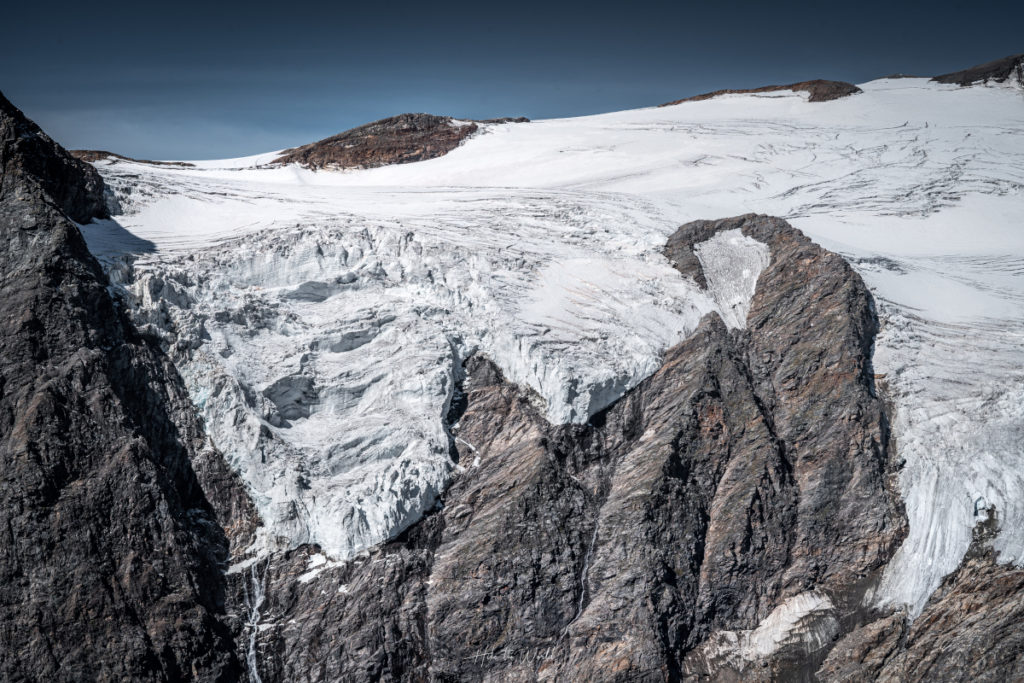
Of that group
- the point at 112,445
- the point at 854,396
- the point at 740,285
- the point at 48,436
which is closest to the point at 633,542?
the point at 854,396

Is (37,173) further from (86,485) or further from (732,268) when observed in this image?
(732,268)

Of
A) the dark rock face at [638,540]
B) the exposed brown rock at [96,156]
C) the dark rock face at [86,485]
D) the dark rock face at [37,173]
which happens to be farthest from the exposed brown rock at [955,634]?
the exposed brown rock at [96,156]

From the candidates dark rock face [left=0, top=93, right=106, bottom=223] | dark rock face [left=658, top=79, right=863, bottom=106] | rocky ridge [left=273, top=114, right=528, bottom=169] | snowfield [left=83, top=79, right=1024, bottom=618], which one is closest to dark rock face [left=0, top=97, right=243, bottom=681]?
dark rock face [left=0, top=93, right=106, bottom=223]

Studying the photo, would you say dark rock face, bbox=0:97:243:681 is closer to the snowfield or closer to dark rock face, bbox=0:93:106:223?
dark rock face, bbox=0:93:106:223

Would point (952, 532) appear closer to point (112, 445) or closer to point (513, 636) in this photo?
point (513, 636)

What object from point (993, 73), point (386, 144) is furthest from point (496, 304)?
point (993, 73)

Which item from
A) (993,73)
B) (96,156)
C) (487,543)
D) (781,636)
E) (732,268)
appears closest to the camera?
(781,636)
